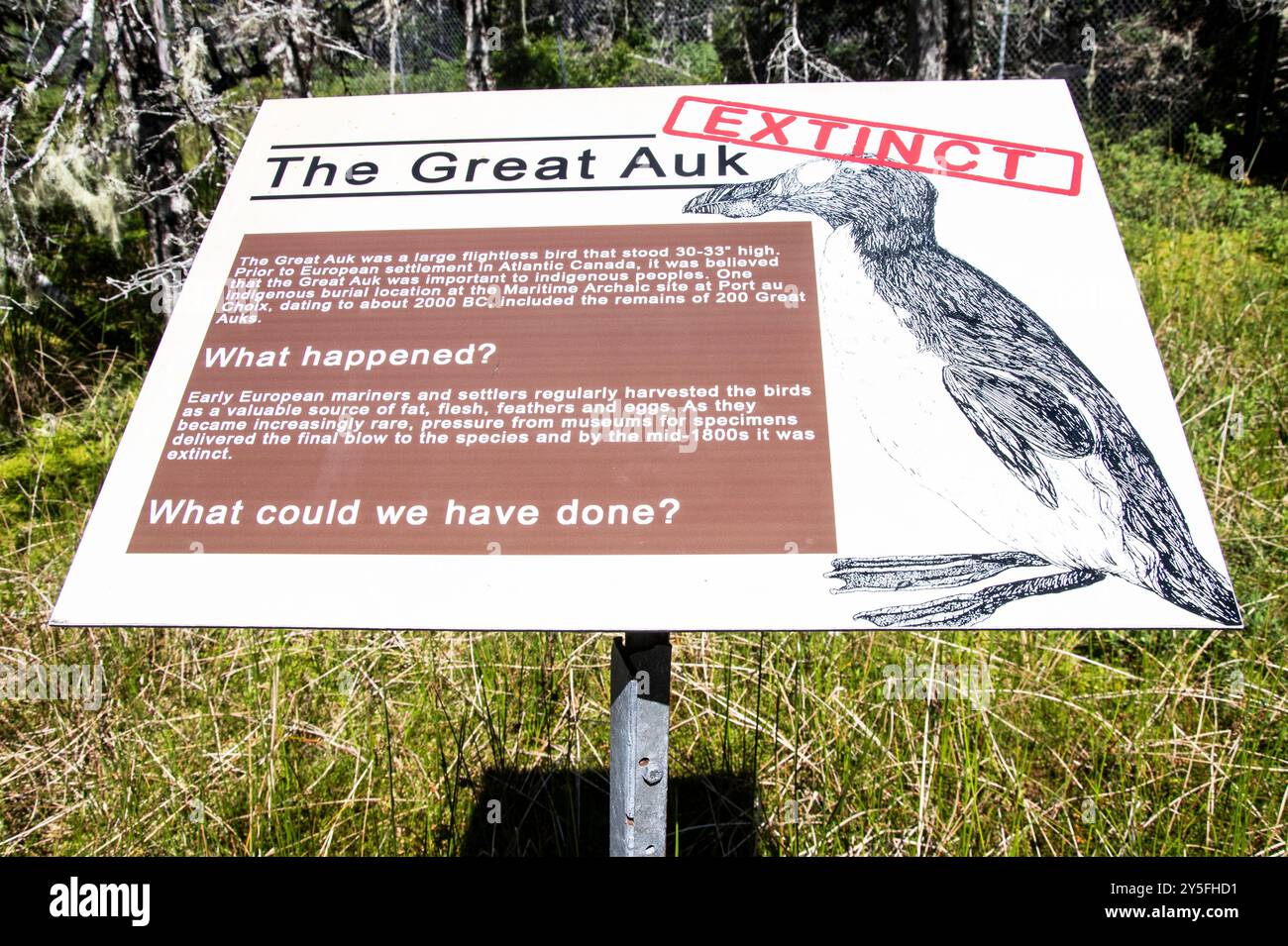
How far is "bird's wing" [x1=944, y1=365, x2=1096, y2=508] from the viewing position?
1688mm

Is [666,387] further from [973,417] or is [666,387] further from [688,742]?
[688,742]

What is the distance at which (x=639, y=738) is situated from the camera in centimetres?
186

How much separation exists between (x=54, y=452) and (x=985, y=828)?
473 centimetres

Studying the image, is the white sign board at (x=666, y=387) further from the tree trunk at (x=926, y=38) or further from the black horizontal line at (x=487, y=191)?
the tree trunk at (x=926, y=38)

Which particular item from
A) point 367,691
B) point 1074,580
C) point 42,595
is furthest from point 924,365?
point 42,595

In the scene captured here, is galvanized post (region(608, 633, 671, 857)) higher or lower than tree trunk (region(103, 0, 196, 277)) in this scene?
lower

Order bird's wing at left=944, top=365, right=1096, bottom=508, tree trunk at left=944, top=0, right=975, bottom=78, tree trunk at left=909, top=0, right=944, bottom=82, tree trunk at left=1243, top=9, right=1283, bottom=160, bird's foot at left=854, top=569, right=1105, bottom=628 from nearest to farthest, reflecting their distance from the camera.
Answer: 1. bird's foot at left=854, top=569, right=1105, bottom=628
2. bird's wing at left=944, top=365, right=1096, bottom=508
3. tree trunk at left=909, top=0, right=944, bottom=82
4. tree trunk at left=944, top=0, right=975, bottom=78
5. tree trunk at left=1243, top=9, right=1283, bottom=160

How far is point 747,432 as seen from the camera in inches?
68.2

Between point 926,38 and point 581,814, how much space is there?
654cm

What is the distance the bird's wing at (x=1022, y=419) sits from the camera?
5.54 ft

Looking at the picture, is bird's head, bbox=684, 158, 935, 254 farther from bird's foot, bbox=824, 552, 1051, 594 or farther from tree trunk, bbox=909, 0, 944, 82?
tree trunk, bbox=909, 0, 944, 82

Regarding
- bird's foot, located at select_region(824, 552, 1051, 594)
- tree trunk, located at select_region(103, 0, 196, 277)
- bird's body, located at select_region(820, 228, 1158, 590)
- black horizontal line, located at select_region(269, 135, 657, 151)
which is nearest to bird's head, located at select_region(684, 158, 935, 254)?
bird's body, located at select_region(820, 228, 1158, 590)

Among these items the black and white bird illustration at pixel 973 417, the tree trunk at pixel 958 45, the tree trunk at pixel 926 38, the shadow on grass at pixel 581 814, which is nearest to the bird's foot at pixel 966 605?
the black and white bird illustration at pixel 973 417

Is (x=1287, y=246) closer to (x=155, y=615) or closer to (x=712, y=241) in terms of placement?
(x=712, y=241)
